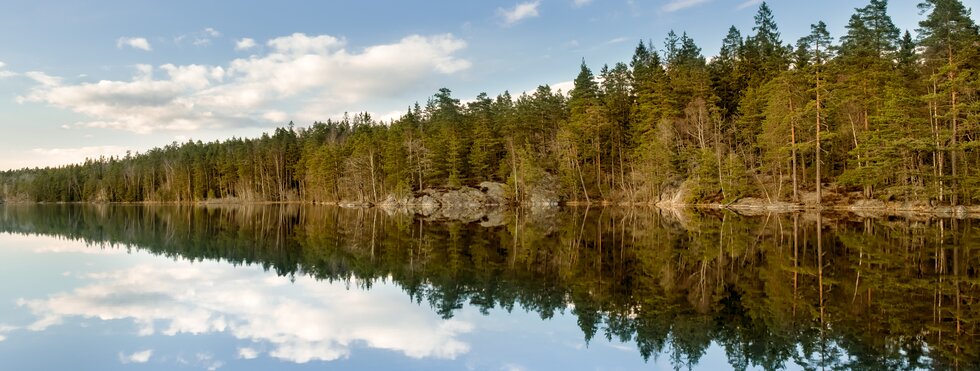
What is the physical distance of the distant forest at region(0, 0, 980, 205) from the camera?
40.2 m

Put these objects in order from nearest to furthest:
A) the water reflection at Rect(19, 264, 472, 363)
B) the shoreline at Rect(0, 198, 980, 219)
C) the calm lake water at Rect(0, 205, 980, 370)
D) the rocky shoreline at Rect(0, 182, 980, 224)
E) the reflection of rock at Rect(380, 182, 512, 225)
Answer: the calm lake water at Rect(0, 205, 980, 370) < the water reflection at Rect(19, 264, 472, 363) < the shoreline at Rect(0, 198, 980, 219) < the rocky shoreline at Rect(0, 182, 980, 224) < the reflection of rock at Rect(380, 182, 512, 225)

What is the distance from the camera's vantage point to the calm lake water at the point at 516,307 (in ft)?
30.0

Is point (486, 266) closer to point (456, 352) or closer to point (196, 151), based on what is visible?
point (456, 352)

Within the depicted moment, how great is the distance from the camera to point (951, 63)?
37.7 meters

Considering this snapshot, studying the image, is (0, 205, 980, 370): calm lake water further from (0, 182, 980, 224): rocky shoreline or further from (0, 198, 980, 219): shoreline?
(0, 182, 980, 224): rocky shoreline

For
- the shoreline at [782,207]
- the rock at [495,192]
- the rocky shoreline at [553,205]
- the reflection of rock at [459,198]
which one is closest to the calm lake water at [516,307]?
the shoreline at [782,207]

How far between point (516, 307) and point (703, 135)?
5453cm

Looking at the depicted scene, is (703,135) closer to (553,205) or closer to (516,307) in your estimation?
(553,205)

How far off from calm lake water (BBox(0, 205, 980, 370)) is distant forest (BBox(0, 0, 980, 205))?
21593 mm

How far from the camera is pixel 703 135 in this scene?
6134 centimetres

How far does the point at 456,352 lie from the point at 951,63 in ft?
145

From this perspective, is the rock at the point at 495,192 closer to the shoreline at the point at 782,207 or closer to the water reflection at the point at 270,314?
the shoreline at the point at 782,207

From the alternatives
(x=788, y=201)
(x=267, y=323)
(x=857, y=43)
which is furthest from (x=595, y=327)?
(x=857, y=43)

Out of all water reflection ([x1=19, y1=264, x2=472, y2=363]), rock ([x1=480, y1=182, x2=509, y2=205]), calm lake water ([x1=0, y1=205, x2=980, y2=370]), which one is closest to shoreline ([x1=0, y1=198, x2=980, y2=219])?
rock ([x1=480, y1=182, x2=509, y2=205])
